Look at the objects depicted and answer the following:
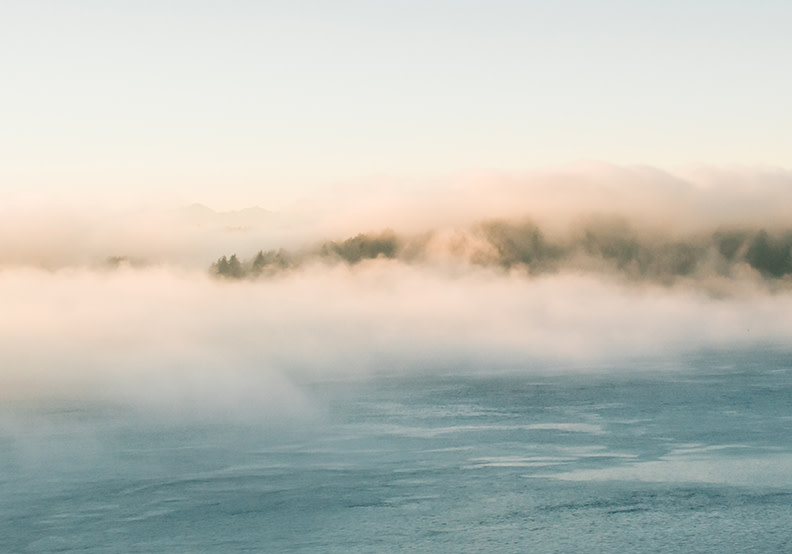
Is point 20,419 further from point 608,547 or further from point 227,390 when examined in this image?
point 608,547

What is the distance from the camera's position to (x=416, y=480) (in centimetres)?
5259

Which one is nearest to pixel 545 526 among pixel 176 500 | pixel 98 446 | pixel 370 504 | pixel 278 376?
pixel 370 504

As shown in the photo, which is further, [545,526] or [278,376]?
[278,376]

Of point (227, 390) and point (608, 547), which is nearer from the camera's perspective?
point (608, 547)

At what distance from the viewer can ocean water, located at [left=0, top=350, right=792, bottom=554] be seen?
40.4 m

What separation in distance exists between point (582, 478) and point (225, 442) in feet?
103

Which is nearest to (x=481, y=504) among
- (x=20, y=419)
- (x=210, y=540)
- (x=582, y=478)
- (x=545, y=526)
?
(x=545, y=526)

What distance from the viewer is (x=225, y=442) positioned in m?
73.7

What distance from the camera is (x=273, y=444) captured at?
7200cm

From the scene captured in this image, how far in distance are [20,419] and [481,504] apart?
238 feet

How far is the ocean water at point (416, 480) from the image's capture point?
40.4m

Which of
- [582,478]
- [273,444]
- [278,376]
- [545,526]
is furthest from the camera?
[278,376]

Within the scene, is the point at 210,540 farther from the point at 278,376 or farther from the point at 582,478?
the point at 278,376

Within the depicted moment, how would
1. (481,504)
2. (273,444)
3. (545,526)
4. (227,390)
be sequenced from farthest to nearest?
(227,390) < (273,444) < (481,504) < (545,526)
